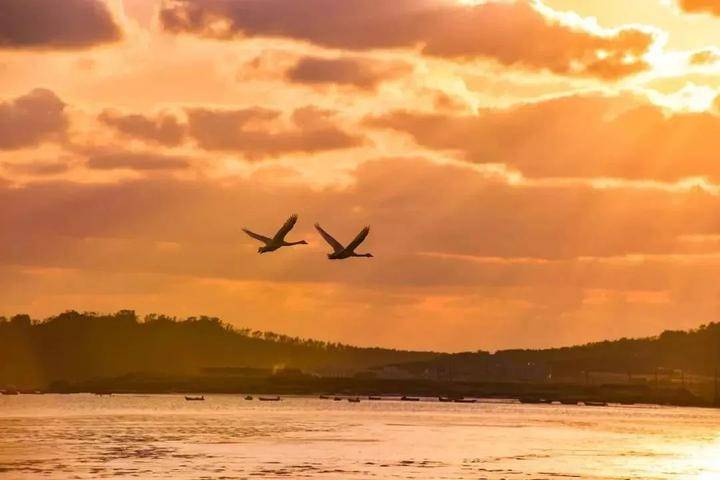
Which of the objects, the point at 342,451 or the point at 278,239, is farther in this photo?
the point at 342,451

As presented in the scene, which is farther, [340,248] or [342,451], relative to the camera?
[342,451]

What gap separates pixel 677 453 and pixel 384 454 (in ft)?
98.6

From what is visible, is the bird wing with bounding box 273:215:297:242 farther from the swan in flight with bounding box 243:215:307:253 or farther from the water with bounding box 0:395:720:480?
the water with bounding box 0:395:720:480

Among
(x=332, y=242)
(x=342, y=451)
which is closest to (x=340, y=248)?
(x=332, y=242)

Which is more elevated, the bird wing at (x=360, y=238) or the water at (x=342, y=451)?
the bird wing at (x=360, y=238)

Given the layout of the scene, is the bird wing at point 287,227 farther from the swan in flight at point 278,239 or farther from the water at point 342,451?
the water at point 342,451

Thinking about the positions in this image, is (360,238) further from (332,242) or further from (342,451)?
(342,451)

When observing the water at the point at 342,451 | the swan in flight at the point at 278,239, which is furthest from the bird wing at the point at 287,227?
the water at the point at 342,451

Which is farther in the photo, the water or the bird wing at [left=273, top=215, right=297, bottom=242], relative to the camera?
the water

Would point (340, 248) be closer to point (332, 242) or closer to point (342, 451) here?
point (332, 242)

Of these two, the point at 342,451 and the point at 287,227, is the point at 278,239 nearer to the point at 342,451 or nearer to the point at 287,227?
the point at 287,227

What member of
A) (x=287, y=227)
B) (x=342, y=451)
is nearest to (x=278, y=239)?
(x=287, y=227)

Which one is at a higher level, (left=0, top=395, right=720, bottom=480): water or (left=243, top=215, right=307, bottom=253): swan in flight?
(left=243, top=215, right=307, bottom=253): swan in flight

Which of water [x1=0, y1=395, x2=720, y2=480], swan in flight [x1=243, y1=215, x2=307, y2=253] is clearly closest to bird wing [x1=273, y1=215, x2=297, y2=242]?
swan in flight [x1=243, y1=215, x2=307, y2=253]
